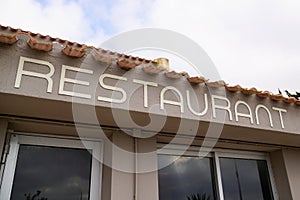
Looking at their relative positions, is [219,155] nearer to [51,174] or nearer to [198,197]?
[198,197]

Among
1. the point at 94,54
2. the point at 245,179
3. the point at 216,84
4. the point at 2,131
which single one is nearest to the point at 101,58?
the point at 94,54

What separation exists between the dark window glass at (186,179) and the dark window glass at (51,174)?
1031mm

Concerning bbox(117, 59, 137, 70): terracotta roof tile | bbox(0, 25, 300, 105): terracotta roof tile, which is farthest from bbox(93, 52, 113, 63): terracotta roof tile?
bbox(117, 59, 137, 70): terracotta roof tile

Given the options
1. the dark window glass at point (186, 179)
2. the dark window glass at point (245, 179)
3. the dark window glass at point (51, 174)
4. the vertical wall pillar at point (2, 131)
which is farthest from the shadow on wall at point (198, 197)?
the vertical wall pillar at point (2, 131)

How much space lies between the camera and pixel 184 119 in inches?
115

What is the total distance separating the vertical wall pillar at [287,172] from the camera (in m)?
3.99

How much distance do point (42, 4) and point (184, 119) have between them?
4106mm

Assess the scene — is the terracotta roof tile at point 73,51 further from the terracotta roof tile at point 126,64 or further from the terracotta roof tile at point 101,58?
the terracotta roof tile at point 126,64

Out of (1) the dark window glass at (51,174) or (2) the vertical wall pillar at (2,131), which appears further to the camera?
(1) the dark window glass at (51,174)

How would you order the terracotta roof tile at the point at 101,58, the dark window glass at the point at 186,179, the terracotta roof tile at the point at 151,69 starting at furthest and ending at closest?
the dark window glass at the point at 186,179
the terracotta roof tile at the point at 151,69
the terracotta roof tile at the point at 101,58

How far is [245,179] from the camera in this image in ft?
14.1

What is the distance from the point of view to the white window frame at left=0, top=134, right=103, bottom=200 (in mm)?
2838

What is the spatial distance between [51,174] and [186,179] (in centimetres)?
188

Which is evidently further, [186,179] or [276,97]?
[186,179]
